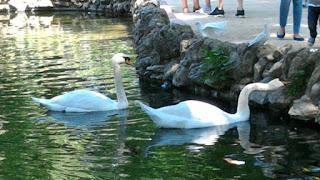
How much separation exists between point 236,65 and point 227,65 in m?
0.17

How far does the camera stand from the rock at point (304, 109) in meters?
8.40

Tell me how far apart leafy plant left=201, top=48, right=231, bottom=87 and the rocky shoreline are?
15 mm

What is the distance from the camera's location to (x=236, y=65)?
10.5 meters

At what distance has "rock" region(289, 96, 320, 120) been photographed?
331 inches

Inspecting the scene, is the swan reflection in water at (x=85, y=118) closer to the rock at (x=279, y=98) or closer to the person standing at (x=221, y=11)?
the rock at (x=279, y=98)

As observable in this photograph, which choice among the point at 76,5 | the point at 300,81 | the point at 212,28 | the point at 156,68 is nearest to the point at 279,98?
the point at 300,81

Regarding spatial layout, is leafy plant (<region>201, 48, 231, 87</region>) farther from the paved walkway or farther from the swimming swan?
the swimming swan

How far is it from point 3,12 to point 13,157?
28.3 meters

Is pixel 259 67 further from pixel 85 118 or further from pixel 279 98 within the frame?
pixel 85 118

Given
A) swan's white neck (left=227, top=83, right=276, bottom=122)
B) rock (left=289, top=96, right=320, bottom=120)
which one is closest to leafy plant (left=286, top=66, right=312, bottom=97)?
rock (left=289, top=96, right=320, bottom=120)

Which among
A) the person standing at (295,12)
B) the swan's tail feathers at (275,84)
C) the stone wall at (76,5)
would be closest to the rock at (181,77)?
the person standing at (295,12)

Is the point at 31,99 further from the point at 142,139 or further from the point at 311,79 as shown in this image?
the point at 311,79

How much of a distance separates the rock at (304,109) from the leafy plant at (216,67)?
6.59ft

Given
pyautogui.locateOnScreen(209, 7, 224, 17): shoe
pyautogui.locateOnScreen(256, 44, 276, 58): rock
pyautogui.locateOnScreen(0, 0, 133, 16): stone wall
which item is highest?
pyautogui.locateOnScreen(256, 44, 276, 58): rock
